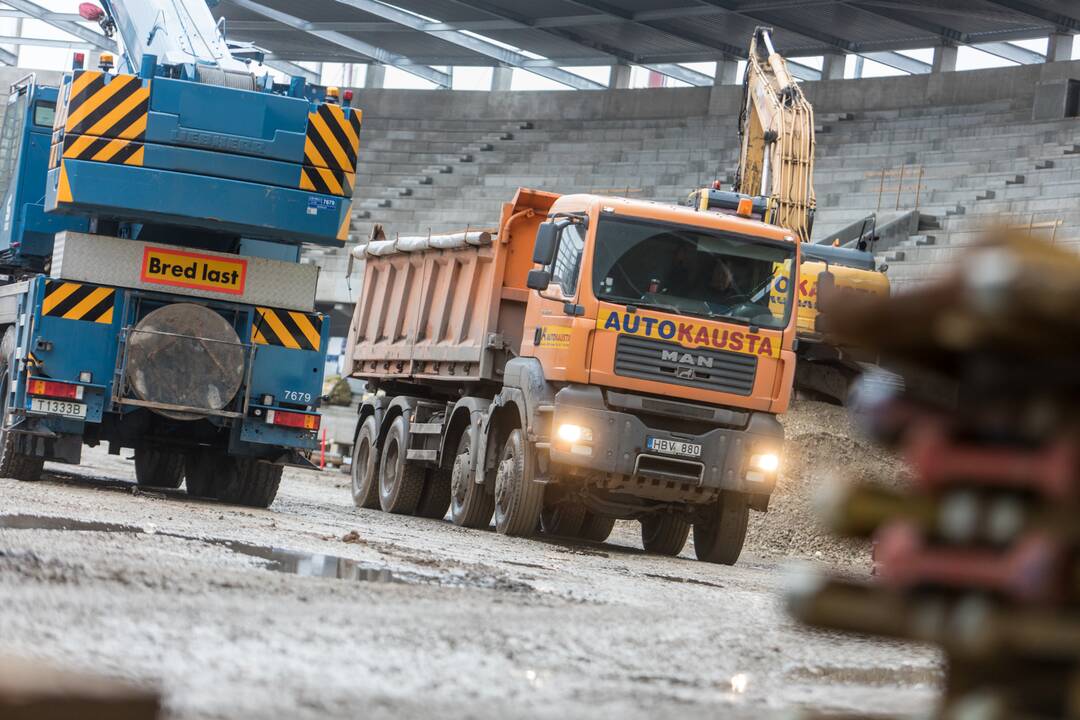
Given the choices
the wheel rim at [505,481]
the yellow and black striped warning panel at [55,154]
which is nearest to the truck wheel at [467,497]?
the wheel rim at [505,481]

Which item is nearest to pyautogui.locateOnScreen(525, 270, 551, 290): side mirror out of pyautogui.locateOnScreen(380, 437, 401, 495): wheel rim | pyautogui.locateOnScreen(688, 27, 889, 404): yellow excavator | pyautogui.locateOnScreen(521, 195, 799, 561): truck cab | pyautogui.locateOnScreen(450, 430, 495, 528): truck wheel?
pyautogui.locateOnScreen(521, 195, 799, 561): truck cab

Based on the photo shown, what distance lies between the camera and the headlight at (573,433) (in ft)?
43.2

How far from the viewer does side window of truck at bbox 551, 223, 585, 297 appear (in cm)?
1331

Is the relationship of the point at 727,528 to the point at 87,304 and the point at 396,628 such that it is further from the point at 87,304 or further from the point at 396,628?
the point at 396,628

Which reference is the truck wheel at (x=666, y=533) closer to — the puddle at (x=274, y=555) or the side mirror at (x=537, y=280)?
the side mirror at (x=537, y=280)

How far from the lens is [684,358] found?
13391mm

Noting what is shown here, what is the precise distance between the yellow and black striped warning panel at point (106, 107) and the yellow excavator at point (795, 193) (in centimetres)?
732

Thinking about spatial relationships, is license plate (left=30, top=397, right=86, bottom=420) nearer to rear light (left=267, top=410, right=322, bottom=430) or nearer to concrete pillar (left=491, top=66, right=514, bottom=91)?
rear light (left=267, top=410, right=322, bottom=430)

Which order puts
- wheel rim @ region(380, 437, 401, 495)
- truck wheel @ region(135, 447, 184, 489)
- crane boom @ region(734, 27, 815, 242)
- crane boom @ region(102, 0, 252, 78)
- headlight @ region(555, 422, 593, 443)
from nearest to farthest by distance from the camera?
headlight @ region(555, 422, 593, 443) < crane boom @ region(102, 0, 252, 78) < truck wheel @ region(135, 447, 184, 489) < wheel rim @ region(380, 437, 401, 495) < crane boom @ region(734, 27, 815, 242)

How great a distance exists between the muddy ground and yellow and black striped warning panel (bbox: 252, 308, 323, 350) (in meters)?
2.25

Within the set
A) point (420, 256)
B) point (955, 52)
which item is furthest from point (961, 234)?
point (420, 256)

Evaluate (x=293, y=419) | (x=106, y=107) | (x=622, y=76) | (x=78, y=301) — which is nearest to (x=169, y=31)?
(x=106, y=107)

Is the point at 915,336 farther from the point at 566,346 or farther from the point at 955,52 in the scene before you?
the point at 955,52

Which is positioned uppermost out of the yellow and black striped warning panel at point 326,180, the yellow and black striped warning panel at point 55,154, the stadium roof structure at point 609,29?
the stadium roof structure at point 609,29
